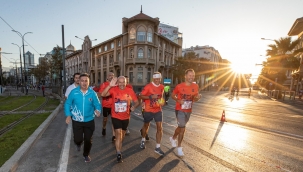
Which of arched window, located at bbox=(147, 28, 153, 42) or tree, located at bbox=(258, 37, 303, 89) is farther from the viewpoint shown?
arched window, located at bbox=(147, 28, 153, 42)

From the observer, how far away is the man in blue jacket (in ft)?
11.4

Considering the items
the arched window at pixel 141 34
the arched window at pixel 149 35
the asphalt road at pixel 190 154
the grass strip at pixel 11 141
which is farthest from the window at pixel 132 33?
the asphalt road at pixel 190 154

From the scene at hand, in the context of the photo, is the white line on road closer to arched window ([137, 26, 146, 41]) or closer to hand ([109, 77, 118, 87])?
hand ([109, 77, 118, 87])

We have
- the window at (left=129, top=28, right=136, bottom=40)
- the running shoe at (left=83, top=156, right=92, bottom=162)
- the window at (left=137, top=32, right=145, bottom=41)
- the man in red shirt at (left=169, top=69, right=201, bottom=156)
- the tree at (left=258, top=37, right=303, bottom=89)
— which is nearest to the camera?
the running shoe at (left=83, top=156, right=92, bottom=162)

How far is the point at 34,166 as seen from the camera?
345 cm

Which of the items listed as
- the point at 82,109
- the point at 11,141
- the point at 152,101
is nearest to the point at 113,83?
the point at 82,109

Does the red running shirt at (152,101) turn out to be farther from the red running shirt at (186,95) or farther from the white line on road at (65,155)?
the white line on road at (65,155)

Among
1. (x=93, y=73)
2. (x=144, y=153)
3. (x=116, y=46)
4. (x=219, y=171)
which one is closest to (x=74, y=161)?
(x=144, y=153)

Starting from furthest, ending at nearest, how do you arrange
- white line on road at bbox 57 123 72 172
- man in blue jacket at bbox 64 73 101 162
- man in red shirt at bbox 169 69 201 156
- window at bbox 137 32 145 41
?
1. window at bbox 137 32 145 41
2. man in red shirt at bbox 169 69 201 156
3. man in blue jacket at bbox 64 73 101 162
4. white line on road at bbox 57 123 72 172

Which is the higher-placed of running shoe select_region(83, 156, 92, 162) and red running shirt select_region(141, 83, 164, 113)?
red running shirt select_region(141, 83, 164, 113)

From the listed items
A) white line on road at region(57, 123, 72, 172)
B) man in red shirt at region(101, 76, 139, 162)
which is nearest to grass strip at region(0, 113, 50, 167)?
white line on road at region(57, 123, 72, 172)

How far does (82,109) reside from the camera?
3.51 meters

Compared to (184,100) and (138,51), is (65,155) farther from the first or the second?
(138,51)

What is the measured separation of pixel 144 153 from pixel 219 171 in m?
1.72
